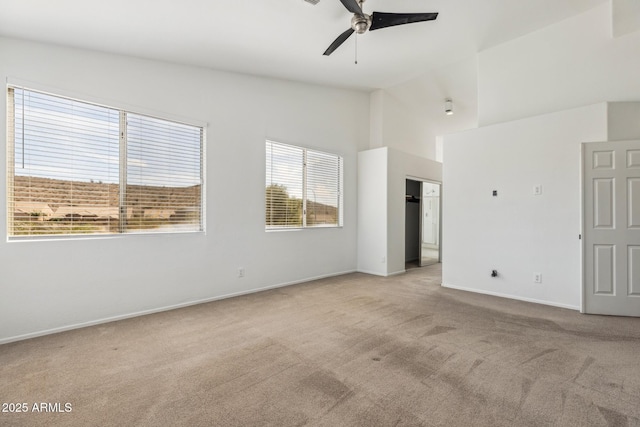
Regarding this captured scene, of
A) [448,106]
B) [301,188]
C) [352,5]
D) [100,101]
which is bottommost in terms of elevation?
[301,188]

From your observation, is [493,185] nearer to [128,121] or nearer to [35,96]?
[128,121]

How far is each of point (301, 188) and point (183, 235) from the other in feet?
7.42

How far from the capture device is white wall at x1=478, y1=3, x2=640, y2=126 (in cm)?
384

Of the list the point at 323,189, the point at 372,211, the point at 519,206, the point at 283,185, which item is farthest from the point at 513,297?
the point at 283,185

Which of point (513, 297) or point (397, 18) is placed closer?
point (397, 18)

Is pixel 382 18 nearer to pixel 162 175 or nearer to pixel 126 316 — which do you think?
pixel 162 175

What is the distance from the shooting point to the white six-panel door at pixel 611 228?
142 inches

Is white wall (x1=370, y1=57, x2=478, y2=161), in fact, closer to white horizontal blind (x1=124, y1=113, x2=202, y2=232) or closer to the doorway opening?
the doorway opening

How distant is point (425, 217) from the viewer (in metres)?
7.56

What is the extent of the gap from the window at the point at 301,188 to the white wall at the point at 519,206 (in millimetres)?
2110

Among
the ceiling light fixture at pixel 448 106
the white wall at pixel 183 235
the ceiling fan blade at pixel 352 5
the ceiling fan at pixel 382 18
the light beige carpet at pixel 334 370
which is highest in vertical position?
the ceiling light fixture at pixel 448 106

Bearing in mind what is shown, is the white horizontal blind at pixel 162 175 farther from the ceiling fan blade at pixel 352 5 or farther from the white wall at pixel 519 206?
the white wall at pixel 519 206

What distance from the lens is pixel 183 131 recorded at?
406 cm

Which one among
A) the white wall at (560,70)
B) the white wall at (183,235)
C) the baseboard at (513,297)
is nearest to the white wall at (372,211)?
the white wall at (183,235)
